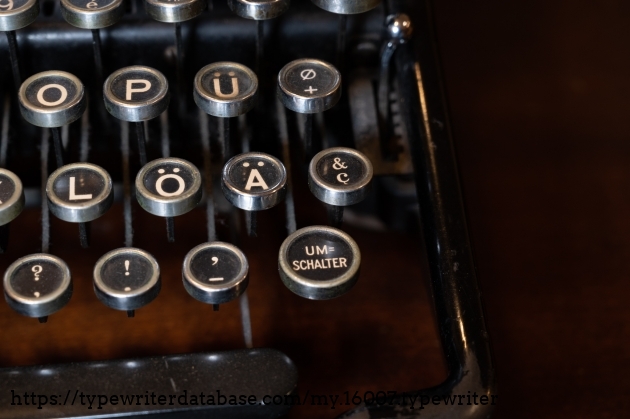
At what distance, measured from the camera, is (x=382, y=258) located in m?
1.25

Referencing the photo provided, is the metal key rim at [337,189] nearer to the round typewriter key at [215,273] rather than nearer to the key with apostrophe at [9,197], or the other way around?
the round typewriter key at [215,273]

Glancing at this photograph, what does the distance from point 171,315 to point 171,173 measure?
8.7 inches

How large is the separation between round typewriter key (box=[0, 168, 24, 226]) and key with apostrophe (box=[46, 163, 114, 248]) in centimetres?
3

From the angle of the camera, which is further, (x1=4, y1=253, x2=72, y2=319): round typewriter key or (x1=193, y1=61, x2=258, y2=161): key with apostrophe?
(x1=193, y1=61, x2=258, y2=161): key with apostrophe

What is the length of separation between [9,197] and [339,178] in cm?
40

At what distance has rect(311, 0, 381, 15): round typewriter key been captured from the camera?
1091mm

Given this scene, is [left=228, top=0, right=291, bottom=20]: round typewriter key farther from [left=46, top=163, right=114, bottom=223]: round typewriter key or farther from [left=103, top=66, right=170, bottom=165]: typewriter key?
[left=46, top=163, right=114, bottom=223]: round typewriter key

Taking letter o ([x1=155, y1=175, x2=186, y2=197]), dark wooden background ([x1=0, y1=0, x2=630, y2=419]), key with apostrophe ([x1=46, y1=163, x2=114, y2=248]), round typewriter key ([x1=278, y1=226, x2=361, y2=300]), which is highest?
letter o ([x1=155, y1=175, x2=186, y2=197])

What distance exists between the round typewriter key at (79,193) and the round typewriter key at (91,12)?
0.60 feet

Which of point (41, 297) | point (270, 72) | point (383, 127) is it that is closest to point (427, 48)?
point (383, 127)

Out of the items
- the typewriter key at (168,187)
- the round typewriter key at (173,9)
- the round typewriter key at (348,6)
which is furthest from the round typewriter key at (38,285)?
the round typewriter key at (348,6)

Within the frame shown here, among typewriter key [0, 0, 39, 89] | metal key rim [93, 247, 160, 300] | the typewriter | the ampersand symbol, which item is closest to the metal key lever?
the typewriter

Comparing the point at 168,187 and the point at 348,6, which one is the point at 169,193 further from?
the point at 348,6

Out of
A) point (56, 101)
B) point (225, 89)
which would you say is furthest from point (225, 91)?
point (56, 101)
